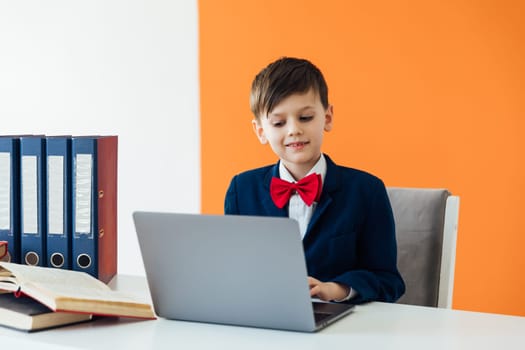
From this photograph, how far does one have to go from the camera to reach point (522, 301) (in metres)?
2.74

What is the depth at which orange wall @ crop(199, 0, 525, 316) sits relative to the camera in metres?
2.75

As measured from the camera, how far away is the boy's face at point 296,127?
5.56ft

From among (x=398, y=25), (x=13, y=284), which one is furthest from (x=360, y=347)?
(x=398, y=25)

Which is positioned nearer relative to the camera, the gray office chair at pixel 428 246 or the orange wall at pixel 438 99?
the gray office chair at pixel 428 246

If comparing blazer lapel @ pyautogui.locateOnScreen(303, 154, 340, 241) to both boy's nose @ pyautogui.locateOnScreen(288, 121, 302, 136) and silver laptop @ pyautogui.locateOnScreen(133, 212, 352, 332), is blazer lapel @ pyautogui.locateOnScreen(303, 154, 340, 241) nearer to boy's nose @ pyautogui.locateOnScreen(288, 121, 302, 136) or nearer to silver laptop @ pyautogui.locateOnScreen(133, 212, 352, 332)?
boy's nose @ pyautogui.locateOnScreen(288, 121, 302, 136)

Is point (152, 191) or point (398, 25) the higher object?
point (398, 25)

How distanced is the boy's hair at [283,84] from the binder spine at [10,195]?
0.53 metres

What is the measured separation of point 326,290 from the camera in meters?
1.45

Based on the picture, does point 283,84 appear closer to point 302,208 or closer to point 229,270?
point 302,208

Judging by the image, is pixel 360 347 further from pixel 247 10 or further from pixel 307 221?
pixel 247 10

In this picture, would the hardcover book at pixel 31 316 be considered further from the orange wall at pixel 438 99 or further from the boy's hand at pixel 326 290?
the orange wall at pixel 438 99

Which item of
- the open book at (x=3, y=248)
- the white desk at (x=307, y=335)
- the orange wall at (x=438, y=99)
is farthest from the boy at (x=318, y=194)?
the orange wall at (x=438, y=99)

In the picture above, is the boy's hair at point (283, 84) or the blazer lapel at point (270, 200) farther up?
the boy's hair at point (283, 84)

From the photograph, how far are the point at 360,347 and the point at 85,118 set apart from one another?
2774mm
